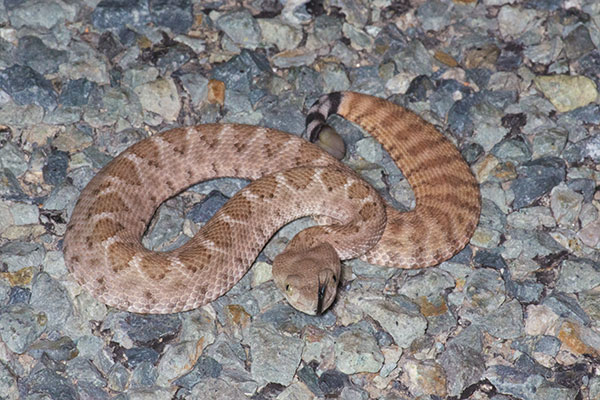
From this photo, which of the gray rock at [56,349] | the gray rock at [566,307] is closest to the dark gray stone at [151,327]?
the gray rock at [56,349]

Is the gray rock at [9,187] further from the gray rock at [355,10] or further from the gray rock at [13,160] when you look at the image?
the gray rock at [355,10]

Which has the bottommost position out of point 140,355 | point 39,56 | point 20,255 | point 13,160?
point 140,355

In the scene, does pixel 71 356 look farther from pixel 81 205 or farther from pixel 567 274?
pixel 567 274

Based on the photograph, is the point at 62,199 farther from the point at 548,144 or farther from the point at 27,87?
the point at 548,144

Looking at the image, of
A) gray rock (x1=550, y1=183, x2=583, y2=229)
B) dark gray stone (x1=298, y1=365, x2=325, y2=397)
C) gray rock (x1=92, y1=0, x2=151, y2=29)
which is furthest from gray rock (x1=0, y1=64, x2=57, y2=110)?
gray rock (x1=550, y1=183, x2=583, y2=229)

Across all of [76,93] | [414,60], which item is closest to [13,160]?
[76,93]
